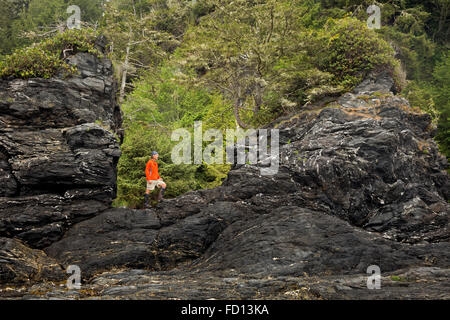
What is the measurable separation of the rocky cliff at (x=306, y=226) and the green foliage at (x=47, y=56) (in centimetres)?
274

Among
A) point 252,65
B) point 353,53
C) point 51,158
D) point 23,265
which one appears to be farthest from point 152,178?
point 353,53

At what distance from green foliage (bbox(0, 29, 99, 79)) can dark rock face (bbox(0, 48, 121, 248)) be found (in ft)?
1.14

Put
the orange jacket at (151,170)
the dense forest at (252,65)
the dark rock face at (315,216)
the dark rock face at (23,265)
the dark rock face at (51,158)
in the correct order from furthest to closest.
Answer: the dense forest at (252,65), the orange jacket at (151,170), the dark rock face at (51,158), the dark rock face at (315,216), the dark rock face at (23,265)

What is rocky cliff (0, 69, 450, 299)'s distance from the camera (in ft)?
23.9

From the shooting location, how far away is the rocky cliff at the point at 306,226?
7285 millimetres

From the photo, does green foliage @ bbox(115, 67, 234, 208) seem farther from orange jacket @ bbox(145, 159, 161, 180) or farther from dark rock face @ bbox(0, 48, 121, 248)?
dark rock face @ bbox(0, 48, 121, 248)

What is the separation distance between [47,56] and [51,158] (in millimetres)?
3958

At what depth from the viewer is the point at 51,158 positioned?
10867mm

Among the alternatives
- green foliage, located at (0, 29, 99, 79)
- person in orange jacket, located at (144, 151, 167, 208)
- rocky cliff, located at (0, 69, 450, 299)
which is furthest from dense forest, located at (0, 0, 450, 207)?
person in orange jacket, located at (144, 151, 167, 208)

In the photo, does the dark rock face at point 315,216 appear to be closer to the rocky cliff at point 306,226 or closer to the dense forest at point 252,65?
the rocky cliff at point 306,226

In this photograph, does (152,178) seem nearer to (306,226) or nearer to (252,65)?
(306,226)

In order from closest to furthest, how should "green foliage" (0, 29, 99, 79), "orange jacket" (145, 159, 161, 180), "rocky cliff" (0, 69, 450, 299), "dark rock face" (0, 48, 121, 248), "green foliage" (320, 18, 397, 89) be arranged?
1. "rocky cliff" (0, 69, 450, 299)
2. "dark rock face" (0, 48, 121, 248)
3. "green foliage" (0, 29, 99, 79)
4. "orange jacket" (145, 159, 161, 180)
5. "green foliage" (320, 18, 397, 89)

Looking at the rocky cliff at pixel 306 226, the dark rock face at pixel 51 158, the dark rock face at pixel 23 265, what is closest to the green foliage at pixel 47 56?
the dark rock face at pixel 51 158
